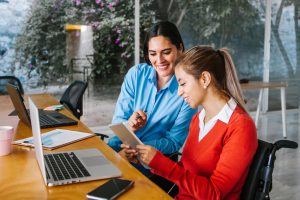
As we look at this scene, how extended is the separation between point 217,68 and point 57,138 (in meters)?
0.81

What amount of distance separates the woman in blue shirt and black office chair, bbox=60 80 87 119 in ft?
2.62

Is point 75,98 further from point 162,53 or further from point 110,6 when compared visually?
A: point 110,6

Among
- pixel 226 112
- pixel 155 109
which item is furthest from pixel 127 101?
pixel 226 112

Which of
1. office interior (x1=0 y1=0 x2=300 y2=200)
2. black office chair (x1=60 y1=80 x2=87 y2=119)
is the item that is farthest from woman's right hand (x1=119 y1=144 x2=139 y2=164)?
office interior (x1=0 y1=0 x2=300 y2=200)

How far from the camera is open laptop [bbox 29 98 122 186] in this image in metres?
1.12

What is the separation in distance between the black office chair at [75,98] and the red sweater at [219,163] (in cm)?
154

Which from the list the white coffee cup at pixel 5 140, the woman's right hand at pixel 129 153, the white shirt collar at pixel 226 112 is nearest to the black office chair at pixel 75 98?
the woman's right hand at pixel 129 153

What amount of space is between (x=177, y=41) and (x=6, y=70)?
2952mm

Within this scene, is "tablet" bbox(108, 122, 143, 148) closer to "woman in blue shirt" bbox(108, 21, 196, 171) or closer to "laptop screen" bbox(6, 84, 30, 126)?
"woman in blue shirt" bbox(108, 21, 196, 171)

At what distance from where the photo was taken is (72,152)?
4.73ft

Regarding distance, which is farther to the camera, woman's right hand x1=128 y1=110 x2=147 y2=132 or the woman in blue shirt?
the woman in blue shirt

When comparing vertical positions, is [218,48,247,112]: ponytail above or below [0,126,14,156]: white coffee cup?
above

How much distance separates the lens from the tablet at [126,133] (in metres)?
1.41

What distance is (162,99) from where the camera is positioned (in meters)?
2.00
